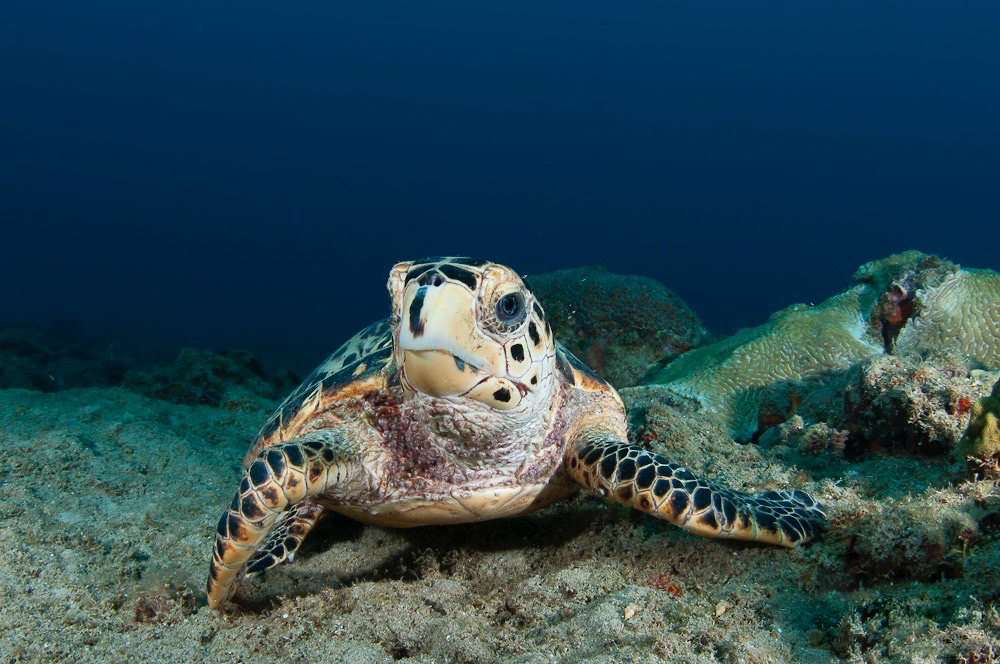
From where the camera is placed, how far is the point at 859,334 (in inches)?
203

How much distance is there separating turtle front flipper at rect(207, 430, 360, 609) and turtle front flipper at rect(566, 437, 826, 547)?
119cm

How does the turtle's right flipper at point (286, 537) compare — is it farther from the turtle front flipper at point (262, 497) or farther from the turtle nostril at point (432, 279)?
the turtle nostril at point (432, 279)

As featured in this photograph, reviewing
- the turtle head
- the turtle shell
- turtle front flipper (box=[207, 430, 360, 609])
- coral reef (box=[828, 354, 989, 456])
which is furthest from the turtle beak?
coral reef (box=[828, 354, 989, 456])

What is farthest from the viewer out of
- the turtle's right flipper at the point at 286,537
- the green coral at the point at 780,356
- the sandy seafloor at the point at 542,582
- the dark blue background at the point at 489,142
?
the dark blue background at the point at 489,142

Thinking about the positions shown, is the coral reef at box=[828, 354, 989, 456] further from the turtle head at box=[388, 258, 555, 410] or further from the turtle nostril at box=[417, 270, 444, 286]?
the turtle nostril at box=[417, 270, 444, 286]

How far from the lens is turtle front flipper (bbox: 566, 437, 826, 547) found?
7.22 feet

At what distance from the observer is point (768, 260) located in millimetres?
85000

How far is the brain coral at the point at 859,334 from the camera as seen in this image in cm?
436

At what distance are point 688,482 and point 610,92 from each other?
158 metres

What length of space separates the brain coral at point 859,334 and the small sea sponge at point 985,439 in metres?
2.31

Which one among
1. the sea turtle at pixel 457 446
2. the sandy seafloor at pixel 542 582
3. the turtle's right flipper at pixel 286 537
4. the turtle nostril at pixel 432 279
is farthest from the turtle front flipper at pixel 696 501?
the turtle's right flipper at pixel 286 537

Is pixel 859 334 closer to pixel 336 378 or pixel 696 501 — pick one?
pixel 696 501

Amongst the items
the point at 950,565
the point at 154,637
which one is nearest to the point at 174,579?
the point at 154,637

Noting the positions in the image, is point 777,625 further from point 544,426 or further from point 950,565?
point 544,426
